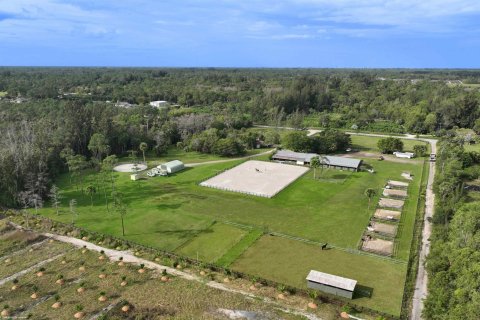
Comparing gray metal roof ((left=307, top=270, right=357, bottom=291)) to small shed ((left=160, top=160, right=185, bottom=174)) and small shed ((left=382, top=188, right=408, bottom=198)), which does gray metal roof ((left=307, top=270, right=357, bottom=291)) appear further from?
small shed ((left=160, top=160, right=185, bottom=174))

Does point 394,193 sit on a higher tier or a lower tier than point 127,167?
higher

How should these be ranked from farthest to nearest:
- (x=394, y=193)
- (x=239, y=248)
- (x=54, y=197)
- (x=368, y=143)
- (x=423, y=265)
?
(x=368, y=143)
(x=394, y=193)
(x=54, y=197)
(x=239, y=248)
(x=423, y=265)

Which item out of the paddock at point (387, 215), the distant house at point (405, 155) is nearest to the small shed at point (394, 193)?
the paddock at point (387, 215)

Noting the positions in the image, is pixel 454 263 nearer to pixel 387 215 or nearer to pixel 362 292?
pixel 362 292

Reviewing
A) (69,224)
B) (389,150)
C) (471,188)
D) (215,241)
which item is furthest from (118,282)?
(389,150)

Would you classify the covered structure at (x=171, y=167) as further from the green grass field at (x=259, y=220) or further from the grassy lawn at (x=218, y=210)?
the grassy lawn at (x=218, y=210)

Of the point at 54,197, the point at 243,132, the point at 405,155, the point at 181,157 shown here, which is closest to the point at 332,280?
the point at 54,197

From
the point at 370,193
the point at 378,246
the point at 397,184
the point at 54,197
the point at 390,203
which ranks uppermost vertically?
the point at 370,193

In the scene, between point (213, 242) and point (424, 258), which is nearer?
point (424, 258)
